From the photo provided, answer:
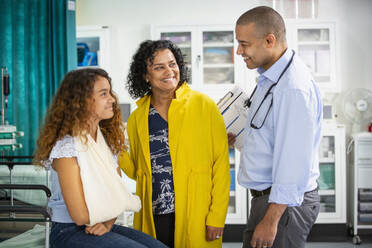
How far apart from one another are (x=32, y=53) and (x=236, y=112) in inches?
104

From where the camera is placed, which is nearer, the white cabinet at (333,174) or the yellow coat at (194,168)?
the yellow coat at (194,168)

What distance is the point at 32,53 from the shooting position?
3785 millimetres

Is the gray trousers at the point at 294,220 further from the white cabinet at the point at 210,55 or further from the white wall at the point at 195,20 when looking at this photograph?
the white wall at the point at 195,20

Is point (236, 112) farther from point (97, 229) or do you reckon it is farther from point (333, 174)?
point (333, 174)

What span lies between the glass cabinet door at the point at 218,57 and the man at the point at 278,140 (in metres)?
2.57

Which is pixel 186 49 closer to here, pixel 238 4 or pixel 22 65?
pixel 238 4

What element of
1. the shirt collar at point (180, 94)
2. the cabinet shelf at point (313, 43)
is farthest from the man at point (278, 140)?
the cabinet shelf at point (313, 43)

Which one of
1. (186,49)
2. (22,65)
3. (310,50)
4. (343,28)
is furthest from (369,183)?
(22,65)

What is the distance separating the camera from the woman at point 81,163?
51.6 inches

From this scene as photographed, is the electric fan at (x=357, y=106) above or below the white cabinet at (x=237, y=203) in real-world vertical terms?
above

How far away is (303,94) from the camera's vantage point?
130 cm

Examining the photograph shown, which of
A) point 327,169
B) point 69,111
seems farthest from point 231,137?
point 327,169

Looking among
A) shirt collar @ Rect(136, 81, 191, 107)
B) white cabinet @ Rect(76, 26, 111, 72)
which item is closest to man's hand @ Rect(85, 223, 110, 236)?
shirt collar @ Rect(136, 81, 191, 107)

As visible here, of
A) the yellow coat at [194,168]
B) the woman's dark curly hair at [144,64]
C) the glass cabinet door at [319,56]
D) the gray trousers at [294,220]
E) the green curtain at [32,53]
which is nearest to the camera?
the gray trousers at [294,220]
